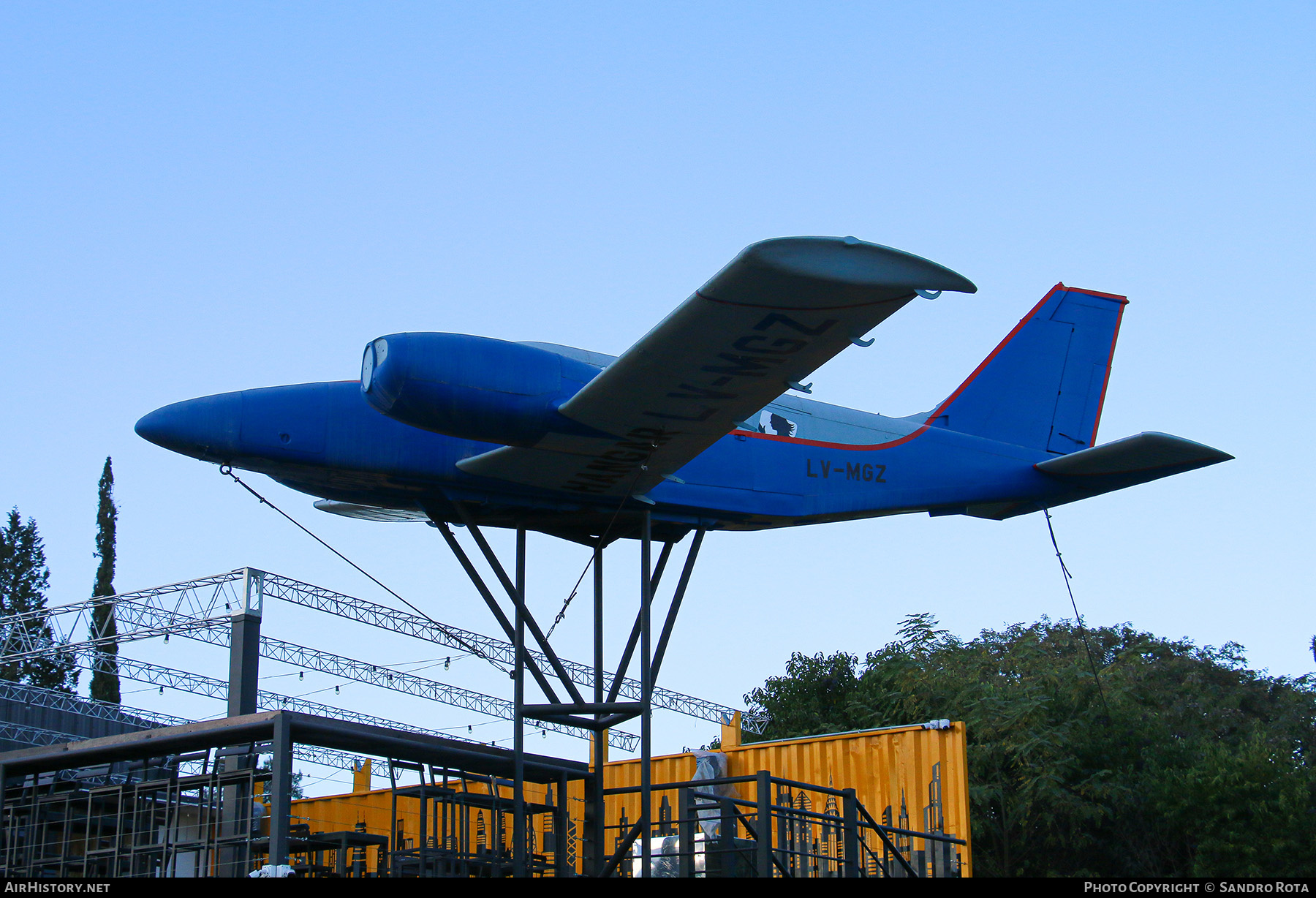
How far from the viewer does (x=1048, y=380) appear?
2109 cm

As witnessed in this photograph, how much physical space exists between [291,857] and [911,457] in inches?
406

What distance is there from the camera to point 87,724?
1560 inches

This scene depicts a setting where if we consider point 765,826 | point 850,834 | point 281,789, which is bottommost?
point 850,834

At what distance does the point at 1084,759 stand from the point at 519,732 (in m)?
32.9

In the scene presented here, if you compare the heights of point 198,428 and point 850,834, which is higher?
point 198,428

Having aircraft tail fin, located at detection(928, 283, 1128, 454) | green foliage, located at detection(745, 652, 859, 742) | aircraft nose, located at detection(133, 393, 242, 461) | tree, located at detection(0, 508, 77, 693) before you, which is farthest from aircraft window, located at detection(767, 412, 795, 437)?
tree, located at detection(0, 508, 77, 693)

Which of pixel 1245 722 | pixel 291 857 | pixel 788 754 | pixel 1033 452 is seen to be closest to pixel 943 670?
pixel 1245 722

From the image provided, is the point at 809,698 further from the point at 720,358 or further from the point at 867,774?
the point at 720,358

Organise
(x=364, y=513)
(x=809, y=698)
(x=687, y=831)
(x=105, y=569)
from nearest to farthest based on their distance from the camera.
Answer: (x=687, y=831) < (x=364, y=513) < (x=809, y=698) < (x=105, y=569)

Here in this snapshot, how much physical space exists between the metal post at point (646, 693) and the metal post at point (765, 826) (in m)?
1.25

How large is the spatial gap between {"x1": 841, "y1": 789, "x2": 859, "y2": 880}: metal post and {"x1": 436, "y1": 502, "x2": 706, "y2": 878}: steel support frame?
91.6 inches

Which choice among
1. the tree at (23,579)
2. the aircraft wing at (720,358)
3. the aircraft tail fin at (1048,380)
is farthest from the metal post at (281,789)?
the tree at (23,579)

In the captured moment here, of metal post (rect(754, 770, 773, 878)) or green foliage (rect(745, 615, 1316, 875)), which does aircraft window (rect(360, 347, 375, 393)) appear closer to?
metal post (rect(754, 770, 773, 878))

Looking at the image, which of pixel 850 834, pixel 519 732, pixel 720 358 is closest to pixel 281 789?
pixel 519 732
